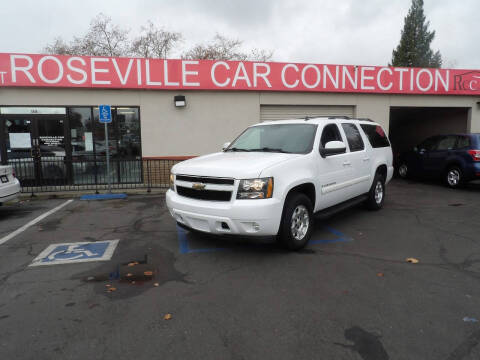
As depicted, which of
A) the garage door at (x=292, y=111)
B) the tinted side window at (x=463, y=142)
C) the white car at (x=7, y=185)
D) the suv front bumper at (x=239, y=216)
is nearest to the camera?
the suv front bumper at (x=239, y=216)

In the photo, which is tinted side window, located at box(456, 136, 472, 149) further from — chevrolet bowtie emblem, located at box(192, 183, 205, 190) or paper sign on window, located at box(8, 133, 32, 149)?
paper sign on window, located at box(8, 133, 32, 149)

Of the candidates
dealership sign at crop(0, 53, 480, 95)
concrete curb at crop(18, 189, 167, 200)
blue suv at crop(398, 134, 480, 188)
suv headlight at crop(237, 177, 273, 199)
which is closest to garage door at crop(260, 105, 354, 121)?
dealership sign at crop(0, 53, 480, 95)

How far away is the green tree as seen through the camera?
5053 cm

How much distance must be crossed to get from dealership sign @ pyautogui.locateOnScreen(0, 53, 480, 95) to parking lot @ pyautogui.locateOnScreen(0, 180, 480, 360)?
636 cm

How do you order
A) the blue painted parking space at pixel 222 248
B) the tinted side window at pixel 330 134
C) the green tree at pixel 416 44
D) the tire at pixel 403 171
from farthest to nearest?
the green tree at pixel 416 44, the tire at pixel 403 171, the tinted side window at pixel 330 134, the blue painted parking space at pixel 222 248

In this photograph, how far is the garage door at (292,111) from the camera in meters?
12.2

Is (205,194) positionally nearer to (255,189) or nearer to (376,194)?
(255,189)

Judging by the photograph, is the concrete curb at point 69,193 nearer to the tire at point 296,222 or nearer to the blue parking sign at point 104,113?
the blue parking sign at point 104,113

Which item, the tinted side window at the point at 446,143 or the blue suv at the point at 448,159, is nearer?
the blue suv at the point at 448,159

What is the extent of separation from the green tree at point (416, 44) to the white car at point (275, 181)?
52.7 meters

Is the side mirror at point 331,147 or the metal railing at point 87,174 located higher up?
the side mirror at point 331,147

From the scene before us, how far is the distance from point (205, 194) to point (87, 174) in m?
8.05

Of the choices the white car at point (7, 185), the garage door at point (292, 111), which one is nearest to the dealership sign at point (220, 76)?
the garage door at point (292, 111)

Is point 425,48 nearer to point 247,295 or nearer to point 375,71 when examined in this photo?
point 375,71
